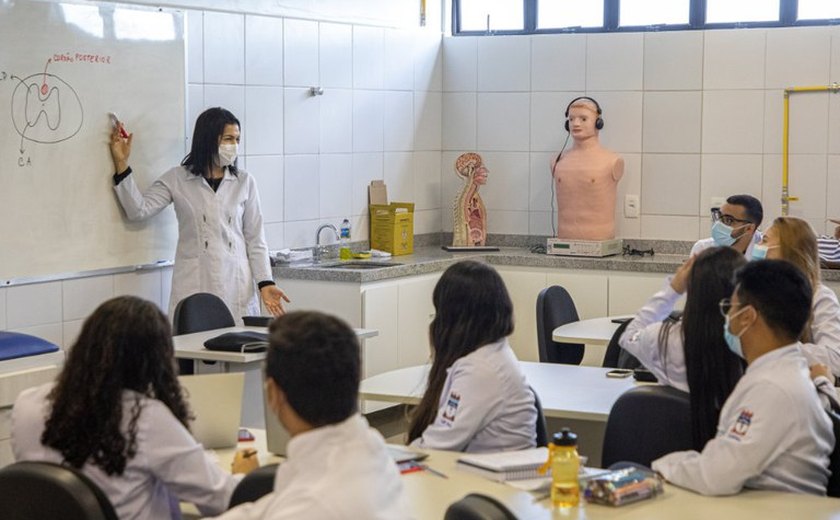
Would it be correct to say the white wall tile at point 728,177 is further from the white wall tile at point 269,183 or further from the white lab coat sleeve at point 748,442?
the white lab coat sleeve at point 748,442

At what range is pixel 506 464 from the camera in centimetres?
302

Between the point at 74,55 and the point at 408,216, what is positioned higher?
the point at 74,55

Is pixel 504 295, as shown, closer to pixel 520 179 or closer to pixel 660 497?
pixel 660 497

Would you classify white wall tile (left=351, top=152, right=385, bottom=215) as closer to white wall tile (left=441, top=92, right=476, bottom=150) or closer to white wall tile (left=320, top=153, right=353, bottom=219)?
white wall tile (left=320, top=153, right=353, bottom=219)

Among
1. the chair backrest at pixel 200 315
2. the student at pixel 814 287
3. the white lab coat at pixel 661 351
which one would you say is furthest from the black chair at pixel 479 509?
the chair backrest at pixel 200 315

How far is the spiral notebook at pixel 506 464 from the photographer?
9.84 feet

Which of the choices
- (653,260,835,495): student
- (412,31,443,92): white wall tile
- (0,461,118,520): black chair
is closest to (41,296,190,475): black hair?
(0,461,118,520): black chair

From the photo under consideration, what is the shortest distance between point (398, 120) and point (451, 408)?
4.47 m

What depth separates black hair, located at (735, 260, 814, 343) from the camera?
9.69 ft

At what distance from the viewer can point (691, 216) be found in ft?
23.9

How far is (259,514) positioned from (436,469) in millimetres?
983

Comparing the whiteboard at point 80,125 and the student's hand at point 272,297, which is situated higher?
the whiteboard at point 80,125

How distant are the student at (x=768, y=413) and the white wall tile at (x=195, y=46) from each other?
11.8 ft

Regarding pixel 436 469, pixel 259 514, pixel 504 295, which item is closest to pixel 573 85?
pixel 504 295
